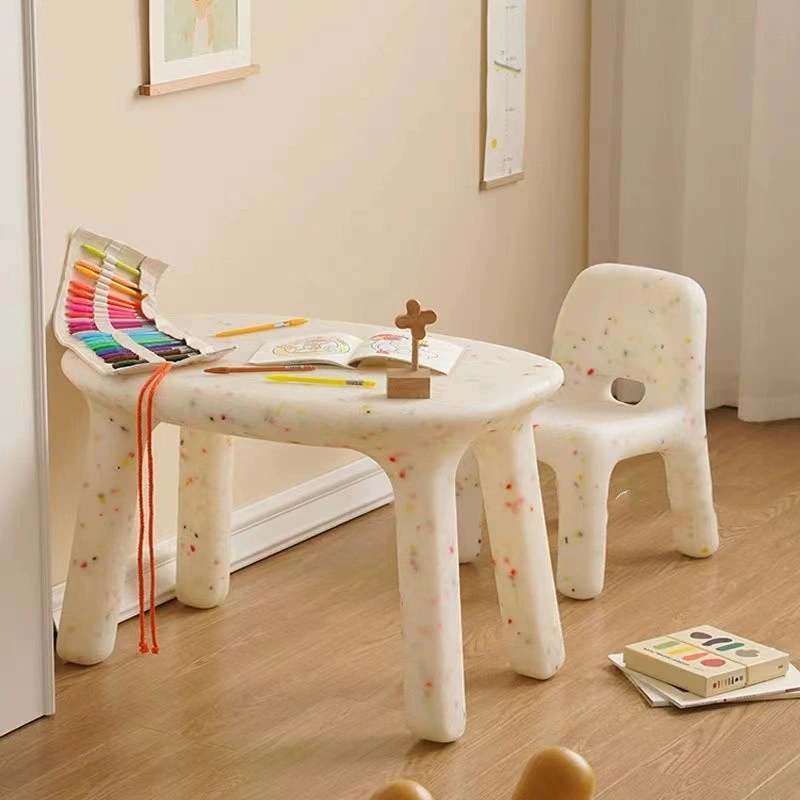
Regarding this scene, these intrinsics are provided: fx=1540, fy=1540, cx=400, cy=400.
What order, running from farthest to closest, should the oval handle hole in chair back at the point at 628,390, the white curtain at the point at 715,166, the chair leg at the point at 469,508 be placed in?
1. the oval handle hole in chair back at the point at 628,390
2. the white curtain at the point at 715,166
3. the chair leg at the point at 469,508

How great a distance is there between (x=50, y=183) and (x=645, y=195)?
1.81 m

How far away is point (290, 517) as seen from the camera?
281 cm

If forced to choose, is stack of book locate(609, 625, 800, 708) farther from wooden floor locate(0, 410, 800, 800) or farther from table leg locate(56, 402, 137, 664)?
table leg locate(56, 402, 137, 664)

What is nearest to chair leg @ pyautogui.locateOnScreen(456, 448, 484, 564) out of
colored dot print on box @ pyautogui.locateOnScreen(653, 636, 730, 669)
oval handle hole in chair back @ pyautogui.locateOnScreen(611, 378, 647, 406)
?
colored dot print on box @ pyautogui.locateOnScreen(653, 636, 730, 669)

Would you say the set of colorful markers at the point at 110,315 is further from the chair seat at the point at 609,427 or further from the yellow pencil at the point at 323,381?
the chair seat at the point at 609,427

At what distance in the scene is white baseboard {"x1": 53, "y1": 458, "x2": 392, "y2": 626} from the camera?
8.33 ft

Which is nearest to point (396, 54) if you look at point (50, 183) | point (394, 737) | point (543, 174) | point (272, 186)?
point (272, 186)

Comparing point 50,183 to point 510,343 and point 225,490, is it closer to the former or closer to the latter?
point 225,490

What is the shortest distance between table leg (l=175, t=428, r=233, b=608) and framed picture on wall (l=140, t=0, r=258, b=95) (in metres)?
0.56

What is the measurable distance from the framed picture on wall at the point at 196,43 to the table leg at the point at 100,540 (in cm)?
55

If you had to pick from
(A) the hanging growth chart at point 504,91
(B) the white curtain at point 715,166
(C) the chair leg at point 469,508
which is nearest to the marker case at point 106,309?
(C) the chair leg at point 469,508

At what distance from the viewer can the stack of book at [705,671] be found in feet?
7.09

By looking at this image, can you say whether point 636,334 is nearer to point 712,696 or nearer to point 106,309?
point 712,696

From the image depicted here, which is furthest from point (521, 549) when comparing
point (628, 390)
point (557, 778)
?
point (628, 390)
